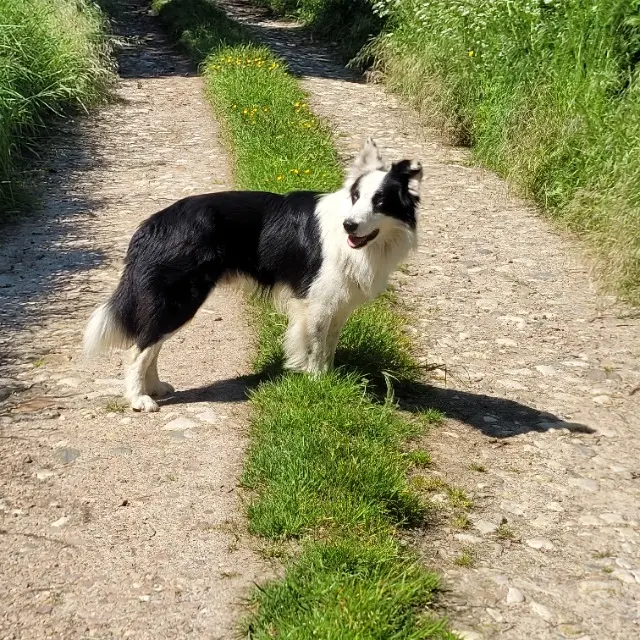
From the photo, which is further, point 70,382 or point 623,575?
point 70,382

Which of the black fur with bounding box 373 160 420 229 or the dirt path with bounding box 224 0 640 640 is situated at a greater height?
the black fur with bounding box 373 160 420 229

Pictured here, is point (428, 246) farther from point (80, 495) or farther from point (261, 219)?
point (80, 495)

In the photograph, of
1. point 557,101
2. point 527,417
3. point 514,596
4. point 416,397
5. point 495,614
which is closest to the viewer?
point 495,614

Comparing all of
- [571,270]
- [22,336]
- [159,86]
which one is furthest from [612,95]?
[159,86]

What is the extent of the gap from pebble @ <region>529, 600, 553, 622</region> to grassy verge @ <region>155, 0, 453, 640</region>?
376 millimetres

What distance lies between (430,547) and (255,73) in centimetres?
929

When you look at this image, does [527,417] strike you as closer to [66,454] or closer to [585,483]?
[585,483]

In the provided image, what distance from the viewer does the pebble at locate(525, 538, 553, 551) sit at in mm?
3605

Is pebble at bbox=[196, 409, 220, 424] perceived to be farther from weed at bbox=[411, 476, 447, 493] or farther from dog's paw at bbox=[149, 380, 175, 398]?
weed at bbox=[411, 476, 447, 493]

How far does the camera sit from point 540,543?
363cm

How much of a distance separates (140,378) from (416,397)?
1.56m

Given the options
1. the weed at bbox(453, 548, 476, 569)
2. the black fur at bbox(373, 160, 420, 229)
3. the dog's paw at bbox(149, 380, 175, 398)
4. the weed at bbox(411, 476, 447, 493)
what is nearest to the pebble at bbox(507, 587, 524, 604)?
the weed at bbox(453, 548, 476, 569)

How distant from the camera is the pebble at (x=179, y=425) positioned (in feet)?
14.1

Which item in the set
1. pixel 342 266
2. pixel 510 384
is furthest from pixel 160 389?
pixel 510 384
